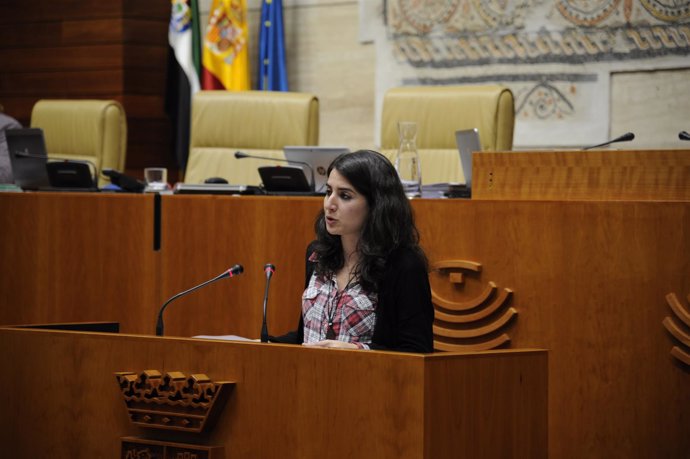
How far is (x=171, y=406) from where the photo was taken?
2.52 metres

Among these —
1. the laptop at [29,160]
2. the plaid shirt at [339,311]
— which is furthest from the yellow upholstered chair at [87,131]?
the plaid shirt at [339,311]

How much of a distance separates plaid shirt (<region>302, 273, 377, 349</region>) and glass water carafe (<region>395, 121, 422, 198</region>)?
1.36m

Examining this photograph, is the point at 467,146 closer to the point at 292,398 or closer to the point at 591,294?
the point at 591,294

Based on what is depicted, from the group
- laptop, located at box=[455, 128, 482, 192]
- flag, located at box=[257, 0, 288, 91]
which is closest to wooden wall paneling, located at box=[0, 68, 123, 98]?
flag, located at box=[257, 0, 288, 91]

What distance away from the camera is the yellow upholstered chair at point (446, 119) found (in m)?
5.32

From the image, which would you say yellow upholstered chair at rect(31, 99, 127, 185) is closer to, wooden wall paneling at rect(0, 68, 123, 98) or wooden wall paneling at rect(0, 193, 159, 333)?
wooden wall paneling at rect(0, 68, 123, 98)

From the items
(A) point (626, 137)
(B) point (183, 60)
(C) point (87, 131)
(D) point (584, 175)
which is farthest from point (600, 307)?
(B) point (183, 60)

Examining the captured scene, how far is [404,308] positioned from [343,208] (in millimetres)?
314

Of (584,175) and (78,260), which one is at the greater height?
(584,175)

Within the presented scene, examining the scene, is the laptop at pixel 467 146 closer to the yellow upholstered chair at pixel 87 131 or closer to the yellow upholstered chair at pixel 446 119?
the yellow upholstered chair at pixel 446 119

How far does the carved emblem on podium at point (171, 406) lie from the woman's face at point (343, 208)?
0.67 m

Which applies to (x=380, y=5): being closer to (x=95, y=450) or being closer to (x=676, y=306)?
(x=676, y=306)

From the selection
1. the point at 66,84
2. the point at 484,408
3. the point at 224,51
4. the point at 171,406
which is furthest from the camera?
the point at 66,84

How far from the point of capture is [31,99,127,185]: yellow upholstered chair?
637cm
